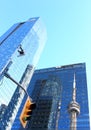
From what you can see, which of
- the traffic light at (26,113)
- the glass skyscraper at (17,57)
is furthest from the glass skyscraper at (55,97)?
the traffic light at (26,113)

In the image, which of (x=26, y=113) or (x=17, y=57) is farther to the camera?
(x=17, y=57)

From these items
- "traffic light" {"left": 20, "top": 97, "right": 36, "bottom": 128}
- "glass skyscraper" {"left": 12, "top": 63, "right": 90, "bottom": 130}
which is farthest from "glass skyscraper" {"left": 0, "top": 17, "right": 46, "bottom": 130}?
"traffic light" {"left": 20, "top": 97, "right": 36, "bottom": 128}

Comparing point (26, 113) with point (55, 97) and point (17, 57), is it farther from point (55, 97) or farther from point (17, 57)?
point (55, 97)

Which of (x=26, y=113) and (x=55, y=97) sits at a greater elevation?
(x=55, y=97)

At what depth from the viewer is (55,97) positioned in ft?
429

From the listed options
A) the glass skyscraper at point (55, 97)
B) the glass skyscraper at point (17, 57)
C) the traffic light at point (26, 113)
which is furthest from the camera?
the glass skyscraper at point (17, 57)

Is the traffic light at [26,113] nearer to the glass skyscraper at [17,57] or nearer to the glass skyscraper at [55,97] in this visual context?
the glass skyscraper at [55,97]

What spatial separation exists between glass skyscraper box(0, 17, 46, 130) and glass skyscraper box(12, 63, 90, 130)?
695cm

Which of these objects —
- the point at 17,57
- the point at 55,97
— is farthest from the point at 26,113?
the point at 55,97

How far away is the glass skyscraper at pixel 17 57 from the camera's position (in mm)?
114125

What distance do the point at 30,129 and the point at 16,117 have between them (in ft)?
97.3

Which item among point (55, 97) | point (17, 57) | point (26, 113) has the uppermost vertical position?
point (17, 57)

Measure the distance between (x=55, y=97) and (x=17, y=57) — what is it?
2986 centimetres

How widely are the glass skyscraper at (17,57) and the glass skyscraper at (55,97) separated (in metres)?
6.95
